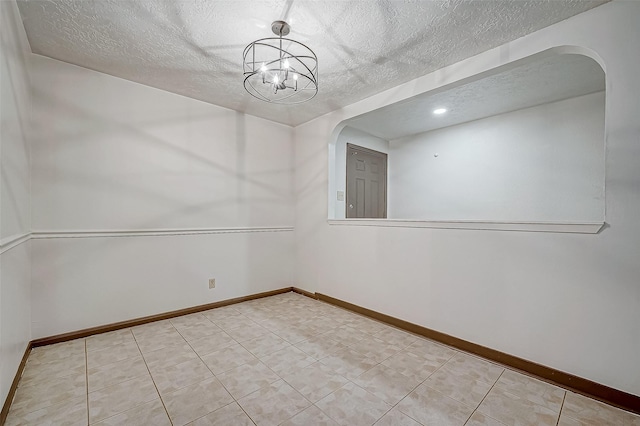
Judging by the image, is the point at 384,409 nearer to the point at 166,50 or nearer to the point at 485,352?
the point at 485,352

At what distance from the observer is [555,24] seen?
5.99 ft

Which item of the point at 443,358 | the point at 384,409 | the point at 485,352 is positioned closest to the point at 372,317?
the point at 443,358

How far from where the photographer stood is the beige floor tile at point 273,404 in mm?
1497

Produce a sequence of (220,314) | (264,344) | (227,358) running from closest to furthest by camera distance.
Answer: (227,358) → (264,344) → (220,314)

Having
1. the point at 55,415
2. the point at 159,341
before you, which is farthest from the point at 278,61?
the point at 55,415

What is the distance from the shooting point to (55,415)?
4.93 feet

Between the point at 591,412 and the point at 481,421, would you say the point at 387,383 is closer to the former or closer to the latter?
the point at 481,421

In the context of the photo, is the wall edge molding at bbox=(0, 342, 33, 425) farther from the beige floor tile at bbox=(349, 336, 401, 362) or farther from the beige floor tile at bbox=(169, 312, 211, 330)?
the beige floor tile at bbox=(349, 336, 401, 362)

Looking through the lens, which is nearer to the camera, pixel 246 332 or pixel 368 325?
pixel 246 332

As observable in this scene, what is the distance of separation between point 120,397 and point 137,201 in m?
1.77

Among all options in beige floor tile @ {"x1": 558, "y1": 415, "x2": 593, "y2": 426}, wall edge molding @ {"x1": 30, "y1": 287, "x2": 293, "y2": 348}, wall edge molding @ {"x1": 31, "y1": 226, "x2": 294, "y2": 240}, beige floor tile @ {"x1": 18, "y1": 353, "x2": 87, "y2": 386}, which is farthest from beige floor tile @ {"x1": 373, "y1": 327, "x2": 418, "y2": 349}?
beige floor tile @ {"x1": 18, "y1": 353, "x2": 87, "y2": 386}

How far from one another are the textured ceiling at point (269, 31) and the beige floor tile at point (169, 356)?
2.42 m

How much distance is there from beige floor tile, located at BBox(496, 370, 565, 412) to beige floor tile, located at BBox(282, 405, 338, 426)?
119 centimetres

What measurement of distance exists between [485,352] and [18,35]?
159 inches
